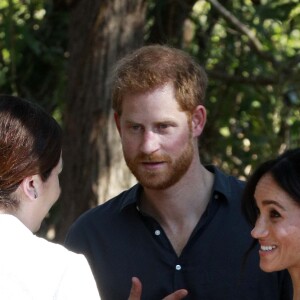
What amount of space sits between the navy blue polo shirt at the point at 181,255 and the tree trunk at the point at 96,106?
1632mm

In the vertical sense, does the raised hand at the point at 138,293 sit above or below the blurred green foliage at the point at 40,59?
above

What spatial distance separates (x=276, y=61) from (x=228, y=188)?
9.62 ft

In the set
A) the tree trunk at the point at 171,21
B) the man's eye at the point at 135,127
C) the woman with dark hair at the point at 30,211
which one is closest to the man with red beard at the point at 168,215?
the man's eye at the point at 135,127

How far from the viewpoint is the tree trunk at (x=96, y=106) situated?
5.27m

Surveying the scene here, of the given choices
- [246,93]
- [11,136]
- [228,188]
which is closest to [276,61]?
[246,93]

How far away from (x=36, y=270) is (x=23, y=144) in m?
0.35

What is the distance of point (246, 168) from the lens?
6.69m

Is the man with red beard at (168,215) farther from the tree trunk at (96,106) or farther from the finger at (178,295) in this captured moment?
the tree trunk at (96,106)

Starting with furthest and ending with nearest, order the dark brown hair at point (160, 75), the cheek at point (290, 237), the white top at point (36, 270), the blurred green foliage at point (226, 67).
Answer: the blurred green foliage at point (226, 67), the dark brown hair at point (160, 75), the cheek at point (290, 237), the white top at point (36, 270)

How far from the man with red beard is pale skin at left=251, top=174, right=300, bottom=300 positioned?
413 millimetres

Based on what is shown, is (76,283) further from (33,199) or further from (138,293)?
(138,293)

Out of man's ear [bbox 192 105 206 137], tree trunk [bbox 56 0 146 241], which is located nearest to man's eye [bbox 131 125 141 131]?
man's ear [bbox 192 105 206 137]

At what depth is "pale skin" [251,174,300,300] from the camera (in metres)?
2.88

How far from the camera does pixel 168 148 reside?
3.42m
